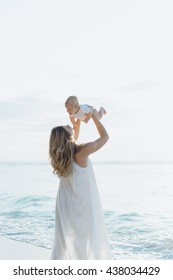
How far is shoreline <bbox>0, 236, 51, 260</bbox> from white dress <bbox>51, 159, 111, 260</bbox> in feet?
3.99

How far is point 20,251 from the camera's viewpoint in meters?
4.73

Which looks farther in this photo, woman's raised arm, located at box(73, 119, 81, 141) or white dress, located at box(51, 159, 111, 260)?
woman's raised arm, located at box(73, 119, 81, 141)

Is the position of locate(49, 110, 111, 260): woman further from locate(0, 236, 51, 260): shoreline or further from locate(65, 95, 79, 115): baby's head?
locate(0, 236, 51, 260): shoreline

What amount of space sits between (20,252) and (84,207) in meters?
1.68

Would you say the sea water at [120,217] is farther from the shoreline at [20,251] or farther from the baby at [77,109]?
the baby at [77,109]

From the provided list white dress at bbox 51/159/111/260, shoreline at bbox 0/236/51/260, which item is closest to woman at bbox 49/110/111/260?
white dress at bbox 51/159/111/260

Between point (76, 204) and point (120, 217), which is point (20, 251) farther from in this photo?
point (120, 217)

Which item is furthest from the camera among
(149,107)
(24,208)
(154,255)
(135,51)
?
(149,107)

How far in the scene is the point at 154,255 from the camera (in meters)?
5.25

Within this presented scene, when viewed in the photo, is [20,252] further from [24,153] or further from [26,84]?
[24,153]

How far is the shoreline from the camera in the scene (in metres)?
4.46

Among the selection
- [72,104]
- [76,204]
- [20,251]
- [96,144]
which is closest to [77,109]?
[72,104]
